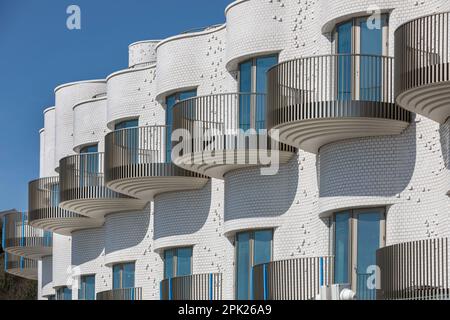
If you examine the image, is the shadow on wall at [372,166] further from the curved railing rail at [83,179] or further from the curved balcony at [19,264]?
the curved balcony at [19,264]

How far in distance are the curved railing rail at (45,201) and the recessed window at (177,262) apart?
7.48 meters

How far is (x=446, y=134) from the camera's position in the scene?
34.0 m

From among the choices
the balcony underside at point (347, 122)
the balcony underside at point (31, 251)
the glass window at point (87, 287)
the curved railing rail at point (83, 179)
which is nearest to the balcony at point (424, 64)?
the balcony underside at point (347, 122)

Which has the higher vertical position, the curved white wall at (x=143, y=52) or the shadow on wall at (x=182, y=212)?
the curved white wall at (x=143, y=52)

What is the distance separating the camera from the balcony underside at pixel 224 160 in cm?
3962

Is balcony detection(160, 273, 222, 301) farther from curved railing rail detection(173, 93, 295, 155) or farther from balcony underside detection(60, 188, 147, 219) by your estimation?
balcony underside detection(60, 188, 147, 219)

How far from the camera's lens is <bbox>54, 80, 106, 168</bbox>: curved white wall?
55.0 meters

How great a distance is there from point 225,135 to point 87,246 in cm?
1455

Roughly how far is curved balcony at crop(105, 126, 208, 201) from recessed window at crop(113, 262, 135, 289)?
3659 mm

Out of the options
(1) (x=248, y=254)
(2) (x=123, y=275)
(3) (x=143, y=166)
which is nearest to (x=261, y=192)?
(1) (x=248, y=254)

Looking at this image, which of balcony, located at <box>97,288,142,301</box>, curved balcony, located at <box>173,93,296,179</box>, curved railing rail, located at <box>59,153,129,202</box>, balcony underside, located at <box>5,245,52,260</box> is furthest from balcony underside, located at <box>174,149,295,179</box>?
balcony underside, located at <box>5,245,52,260</box>

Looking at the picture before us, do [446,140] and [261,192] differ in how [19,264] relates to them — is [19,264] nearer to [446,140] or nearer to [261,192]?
[261,192]

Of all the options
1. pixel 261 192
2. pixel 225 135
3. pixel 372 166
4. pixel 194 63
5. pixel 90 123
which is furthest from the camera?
pixel 90 123

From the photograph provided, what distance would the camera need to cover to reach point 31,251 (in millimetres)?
60031
